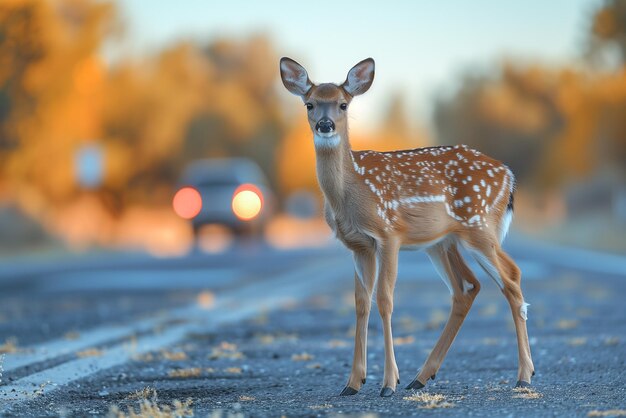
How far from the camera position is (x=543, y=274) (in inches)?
833

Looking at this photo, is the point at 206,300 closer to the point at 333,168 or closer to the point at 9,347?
the point at 9,347

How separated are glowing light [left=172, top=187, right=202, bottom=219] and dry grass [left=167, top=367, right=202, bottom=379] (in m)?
25.2

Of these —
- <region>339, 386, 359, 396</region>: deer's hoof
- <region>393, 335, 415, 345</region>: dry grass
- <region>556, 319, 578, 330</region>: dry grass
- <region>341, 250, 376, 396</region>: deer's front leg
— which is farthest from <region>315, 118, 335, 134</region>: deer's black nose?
<region>556, 319, 578, 330</region>: dry grass

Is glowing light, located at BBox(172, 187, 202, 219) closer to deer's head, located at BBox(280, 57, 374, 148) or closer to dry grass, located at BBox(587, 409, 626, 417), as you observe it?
deer's head, located at BBox(280, 57, 374, 148)

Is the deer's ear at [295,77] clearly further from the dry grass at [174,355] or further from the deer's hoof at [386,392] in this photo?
the dry grass at [174,355]

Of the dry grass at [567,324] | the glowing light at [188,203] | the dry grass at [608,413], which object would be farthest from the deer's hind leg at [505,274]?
the glowing light at [188,203]

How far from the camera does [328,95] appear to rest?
810 centimetres

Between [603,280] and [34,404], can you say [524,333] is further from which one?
[603,280]

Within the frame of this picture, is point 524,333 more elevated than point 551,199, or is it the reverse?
point 524,333

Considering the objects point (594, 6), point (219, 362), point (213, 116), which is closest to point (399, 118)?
point (213, 116)

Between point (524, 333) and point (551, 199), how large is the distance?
169 ft

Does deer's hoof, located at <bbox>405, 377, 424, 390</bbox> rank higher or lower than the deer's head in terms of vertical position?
lower

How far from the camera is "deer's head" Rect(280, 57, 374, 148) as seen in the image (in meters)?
8.04

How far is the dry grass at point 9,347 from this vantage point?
10.5 m
